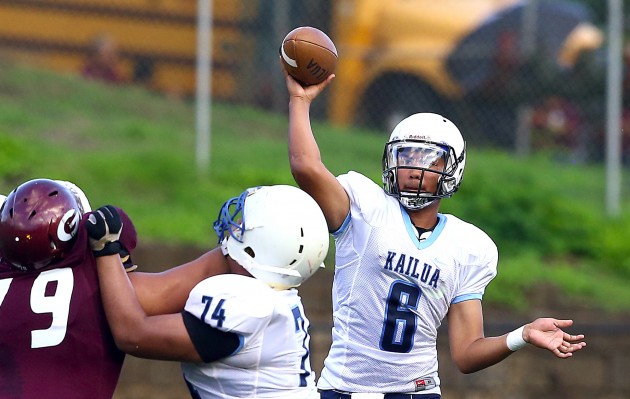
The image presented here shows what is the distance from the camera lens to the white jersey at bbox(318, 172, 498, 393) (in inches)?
195

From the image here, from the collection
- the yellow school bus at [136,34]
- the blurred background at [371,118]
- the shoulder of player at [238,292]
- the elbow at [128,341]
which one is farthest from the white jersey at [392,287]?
the yellow school bus at [136,34]

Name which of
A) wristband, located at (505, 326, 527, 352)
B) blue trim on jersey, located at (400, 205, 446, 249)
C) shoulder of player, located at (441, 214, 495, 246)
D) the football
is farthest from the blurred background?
the football

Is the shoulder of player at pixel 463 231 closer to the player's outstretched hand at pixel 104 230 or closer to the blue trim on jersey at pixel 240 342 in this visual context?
the blue trim on jersey at pixel 240 342

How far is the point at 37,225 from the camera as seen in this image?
3760 millimetres

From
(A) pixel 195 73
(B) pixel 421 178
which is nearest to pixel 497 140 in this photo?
(A) pixel 195 73

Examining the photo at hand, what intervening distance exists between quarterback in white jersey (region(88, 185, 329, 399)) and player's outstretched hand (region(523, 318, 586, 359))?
39.0 inches

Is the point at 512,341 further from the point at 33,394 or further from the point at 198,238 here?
the point at 198,238

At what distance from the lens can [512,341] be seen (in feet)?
15.3

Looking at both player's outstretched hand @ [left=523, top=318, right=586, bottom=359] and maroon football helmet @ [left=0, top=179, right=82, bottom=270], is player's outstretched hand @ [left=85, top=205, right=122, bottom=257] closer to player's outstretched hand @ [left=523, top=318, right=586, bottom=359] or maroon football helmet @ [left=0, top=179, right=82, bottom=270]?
maroon football helmet @ [left=0, top=179, right=82, bottom=270]

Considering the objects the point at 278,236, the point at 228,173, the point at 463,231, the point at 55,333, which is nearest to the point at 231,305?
the point at 278,236

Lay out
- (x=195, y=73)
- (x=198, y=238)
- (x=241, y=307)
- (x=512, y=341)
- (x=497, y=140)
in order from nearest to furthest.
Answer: (x=241, y=307) → (x=512, y=341) → (x=198, y=238) → (x=195, y=73) → (x=497, y=140)

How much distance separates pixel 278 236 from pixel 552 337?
1.25m

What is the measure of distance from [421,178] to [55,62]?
21.7 feet

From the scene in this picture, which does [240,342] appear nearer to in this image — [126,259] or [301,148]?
[126,259]
